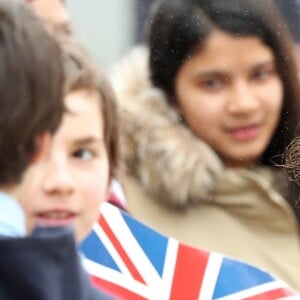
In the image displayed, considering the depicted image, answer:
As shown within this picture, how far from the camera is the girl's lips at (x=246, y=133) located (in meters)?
1.11

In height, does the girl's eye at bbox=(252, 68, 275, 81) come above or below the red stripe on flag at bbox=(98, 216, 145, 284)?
above

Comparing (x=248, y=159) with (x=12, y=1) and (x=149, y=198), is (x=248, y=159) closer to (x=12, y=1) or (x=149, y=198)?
(x=149, y=198)

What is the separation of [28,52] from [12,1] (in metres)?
0.07

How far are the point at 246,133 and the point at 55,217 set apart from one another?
29 centimetres

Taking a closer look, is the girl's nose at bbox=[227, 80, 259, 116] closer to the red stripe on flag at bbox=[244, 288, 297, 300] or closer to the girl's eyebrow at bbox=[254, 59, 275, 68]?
the girl's eyebrow at bbox=[254, 59, 275, 68]

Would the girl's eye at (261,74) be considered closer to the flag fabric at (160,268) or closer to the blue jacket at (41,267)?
the flag fabric at (160,268)

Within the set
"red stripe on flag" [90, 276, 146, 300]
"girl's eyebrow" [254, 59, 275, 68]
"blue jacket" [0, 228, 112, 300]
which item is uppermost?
"girl's eyebrow" [254, 59, 275, 68]

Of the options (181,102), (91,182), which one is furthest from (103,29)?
(91,182)

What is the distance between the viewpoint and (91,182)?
3.11 ft

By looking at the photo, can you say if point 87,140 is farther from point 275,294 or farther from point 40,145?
point 275,294

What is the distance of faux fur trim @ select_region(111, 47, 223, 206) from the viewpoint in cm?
110

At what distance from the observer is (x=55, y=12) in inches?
41.3

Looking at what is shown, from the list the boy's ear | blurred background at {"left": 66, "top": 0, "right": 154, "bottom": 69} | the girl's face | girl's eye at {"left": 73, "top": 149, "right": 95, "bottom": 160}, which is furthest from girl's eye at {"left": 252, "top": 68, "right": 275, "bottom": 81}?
the boy's ear

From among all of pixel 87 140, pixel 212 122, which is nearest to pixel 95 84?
pixel 87 140
